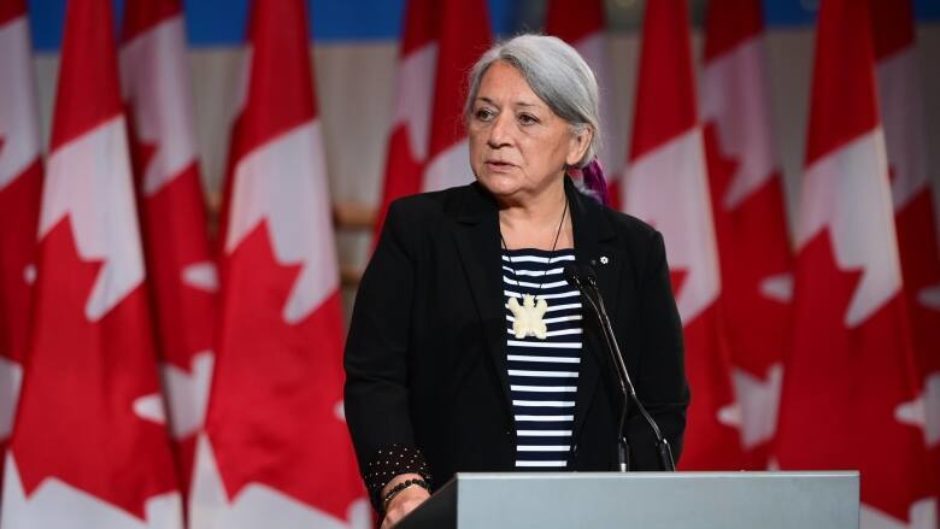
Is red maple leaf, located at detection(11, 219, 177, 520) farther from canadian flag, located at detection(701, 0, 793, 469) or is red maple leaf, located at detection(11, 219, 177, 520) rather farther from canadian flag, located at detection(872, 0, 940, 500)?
canadian flag, located at detection(872, 0, 940, 500)

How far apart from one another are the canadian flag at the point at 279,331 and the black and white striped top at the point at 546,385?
68.3 inches

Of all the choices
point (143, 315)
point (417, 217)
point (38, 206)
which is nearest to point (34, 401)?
point (143, 315)

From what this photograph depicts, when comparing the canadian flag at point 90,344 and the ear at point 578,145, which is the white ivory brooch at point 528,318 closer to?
the ear at point 578,145

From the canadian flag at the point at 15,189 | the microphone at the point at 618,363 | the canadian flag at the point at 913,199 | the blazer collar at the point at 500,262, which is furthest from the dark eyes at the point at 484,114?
the canadian flag at the point at 913,199

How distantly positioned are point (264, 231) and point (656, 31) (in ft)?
3.95

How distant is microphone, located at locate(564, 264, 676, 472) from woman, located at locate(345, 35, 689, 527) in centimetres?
6

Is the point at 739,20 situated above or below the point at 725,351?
above

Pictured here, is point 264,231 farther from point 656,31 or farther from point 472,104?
point 472,104

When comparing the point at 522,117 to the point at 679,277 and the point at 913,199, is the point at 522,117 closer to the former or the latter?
the point at 679,277

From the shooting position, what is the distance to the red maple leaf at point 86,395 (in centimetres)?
364

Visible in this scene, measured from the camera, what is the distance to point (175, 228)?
4016 millimetres

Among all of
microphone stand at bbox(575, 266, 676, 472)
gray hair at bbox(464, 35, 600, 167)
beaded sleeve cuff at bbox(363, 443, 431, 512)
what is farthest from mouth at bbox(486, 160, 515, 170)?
beaded sleeve cuff at bbox(363, 443, 431, 512)

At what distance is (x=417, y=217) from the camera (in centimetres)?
220

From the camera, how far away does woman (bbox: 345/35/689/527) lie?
6.93ft
